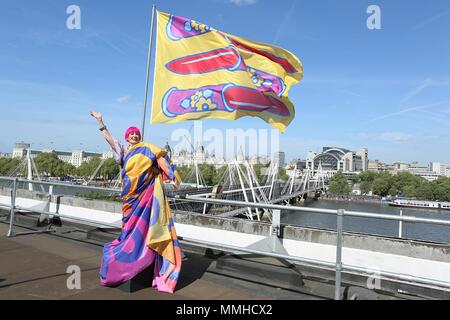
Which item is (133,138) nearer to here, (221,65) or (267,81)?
(221,65)

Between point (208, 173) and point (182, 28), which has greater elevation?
point (182, 28)

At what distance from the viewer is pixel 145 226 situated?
3.97 metres

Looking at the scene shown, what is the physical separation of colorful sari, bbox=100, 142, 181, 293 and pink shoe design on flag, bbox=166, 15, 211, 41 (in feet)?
10.0

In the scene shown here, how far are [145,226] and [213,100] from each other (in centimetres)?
281

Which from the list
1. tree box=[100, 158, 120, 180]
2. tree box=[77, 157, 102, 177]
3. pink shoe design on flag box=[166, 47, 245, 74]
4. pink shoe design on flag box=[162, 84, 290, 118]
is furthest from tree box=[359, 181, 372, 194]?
pink shoe design on flag box=[166, 47, 245, 74]

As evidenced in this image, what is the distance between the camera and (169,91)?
5898 millimetres

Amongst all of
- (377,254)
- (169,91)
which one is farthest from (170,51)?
(377,254)

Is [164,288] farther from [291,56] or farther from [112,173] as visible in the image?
[112,173]

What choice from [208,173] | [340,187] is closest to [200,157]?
[208,173]

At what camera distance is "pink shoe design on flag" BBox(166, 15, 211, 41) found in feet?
21.0

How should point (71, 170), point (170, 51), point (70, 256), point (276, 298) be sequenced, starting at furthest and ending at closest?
point (71, 170), point (170, 51), point (70, 256), point (276, 298)

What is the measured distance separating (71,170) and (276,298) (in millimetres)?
157708

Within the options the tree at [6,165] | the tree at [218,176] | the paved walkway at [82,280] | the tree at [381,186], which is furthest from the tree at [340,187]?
the paved walkway at [82,280]

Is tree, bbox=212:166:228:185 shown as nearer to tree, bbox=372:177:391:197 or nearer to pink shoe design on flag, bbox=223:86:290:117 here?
tree, bbox=372:177:391:197
